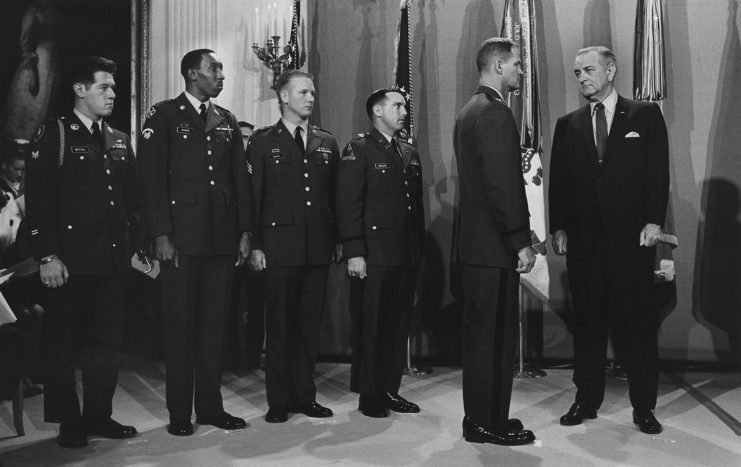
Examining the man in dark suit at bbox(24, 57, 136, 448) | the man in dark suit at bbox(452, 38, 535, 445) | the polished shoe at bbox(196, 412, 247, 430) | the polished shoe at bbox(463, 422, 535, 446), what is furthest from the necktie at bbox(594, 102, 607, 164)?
the man in dark suit at bbox(24, 57, 136, 448)

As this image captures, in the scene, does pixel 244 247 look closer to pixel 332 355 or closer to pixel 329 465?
pixel 329 465

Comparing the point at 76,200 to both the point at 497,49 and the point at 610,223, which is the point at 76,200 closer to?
the point at 497,49

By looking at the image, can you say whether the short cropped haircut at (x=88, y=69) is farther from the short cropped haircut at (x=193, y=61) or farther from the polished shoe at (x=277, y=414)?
the polished shoe at (x=277, y=414)

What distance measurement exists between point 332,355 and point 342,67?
2048 millimetres

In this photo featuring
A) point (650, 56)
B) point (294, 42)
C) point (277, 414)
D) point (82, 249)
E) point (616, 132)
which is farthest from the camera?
point (294, 42)

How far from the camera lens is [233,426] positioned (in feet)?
11.5

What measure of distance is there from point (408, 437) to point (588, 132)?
64.2 inches

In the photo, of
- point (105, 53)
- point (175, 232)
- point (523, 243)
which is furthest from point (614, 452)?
point (105, 53)

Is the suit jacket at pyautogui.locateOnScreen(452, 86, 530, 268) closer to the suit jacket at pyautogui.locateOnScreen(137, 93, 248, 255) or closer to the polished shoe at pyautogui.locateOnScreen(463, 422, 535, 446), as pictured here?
the polished shoe at pyautogui.locateOnScreen(463, 422, 535, 446)

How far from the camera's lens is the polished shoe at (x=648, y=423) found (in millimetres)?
3404

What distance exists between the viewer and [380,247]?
3.78 metres

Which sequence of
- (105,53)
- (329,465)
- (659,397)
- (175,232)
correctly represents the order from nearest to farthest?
(329,465) < (175,232) < (659,397) < (105,53)

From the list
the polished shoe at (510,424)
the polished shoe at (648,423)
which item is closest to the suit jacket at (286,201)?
the polished shoe at (510,424)

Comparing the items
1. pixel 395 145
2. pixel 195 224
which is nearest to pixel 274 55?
pixel 395 145
